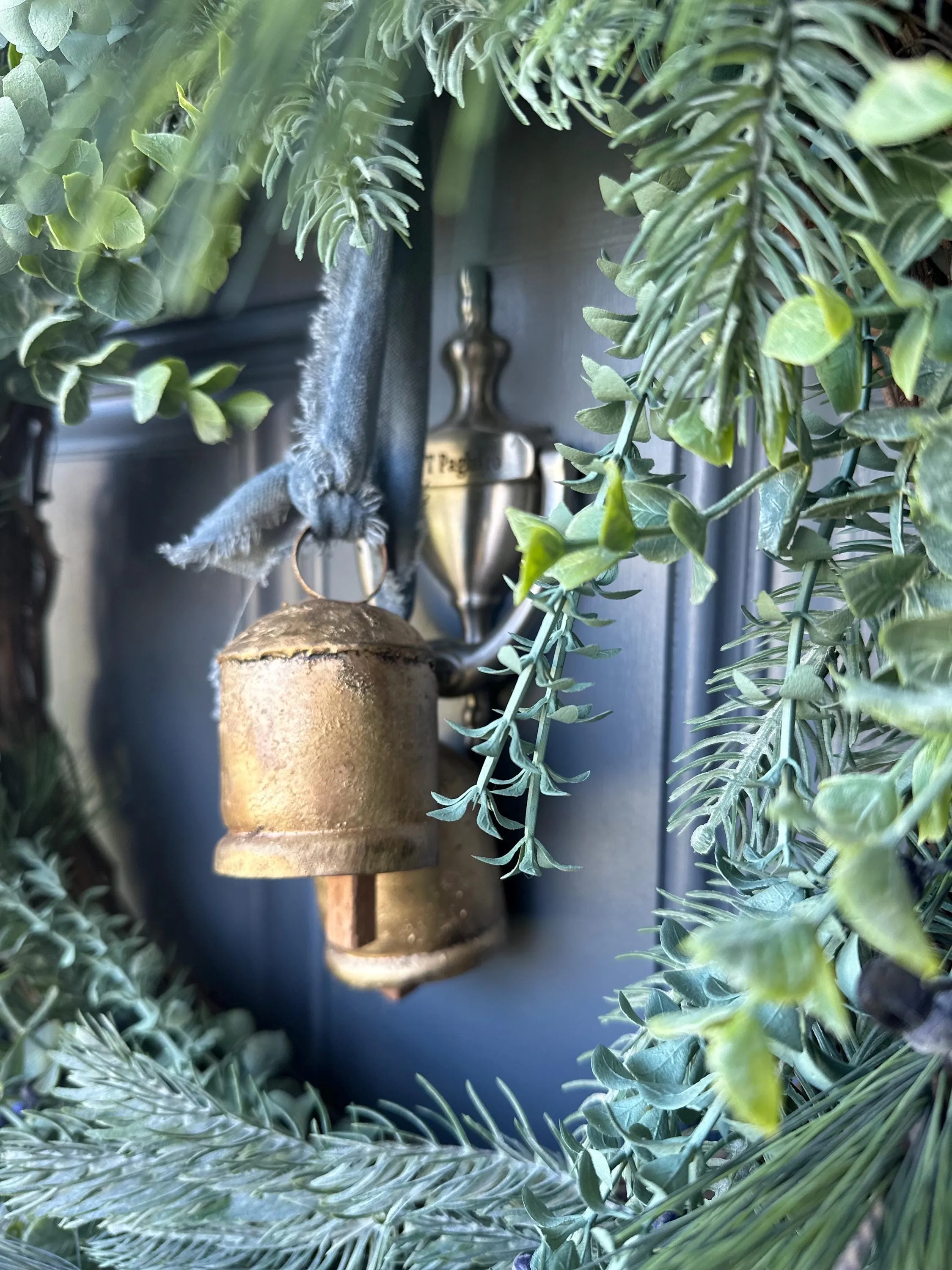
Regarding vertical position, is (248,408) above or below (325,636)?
above

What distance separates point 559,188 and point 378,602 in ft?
0.75

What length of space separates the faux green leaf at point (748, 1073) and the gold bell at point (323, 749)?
0.25m

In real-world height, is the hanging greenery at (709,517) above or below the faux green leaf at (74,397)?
Result: below

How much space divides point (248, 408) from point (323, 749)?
170 mm

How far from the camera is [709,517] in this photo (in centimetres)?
20

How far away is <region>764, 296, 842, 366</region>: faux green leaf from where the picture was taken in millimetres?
157

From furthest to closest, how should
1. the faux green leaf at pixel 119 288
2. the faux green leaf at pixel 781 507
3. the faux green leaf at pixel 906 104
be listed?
1. the faux green leaf at pixel 119 288
2. the faux green leaf at pixel 781 507
3. the faux green leaf at pixel 906 104

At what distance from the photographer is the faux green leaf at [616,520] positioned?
0.58 feet

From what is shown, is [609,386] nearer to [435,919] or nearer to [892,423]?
[892,423]

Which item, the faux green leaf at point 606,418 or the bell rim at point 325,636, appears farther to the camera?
the bell rim at point 325,636

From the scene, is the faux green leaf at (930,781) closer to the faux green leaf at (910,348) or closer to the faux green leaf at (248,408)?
the faux green leaf at (910,348)

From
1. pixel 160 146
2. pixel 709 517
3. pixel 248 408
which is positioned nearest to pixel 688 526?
pixel 709 517

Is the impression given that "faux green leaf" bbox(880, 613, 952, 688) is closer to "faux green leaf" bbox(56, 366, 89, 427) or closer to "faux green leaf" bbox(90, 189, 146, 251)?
"faux green leaf" bbox(90, 189, 146, 251)

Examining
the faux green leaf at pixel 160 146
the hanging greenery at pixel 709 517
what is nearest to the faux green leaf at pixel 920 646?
the hanging greenery at pixel 709 517
